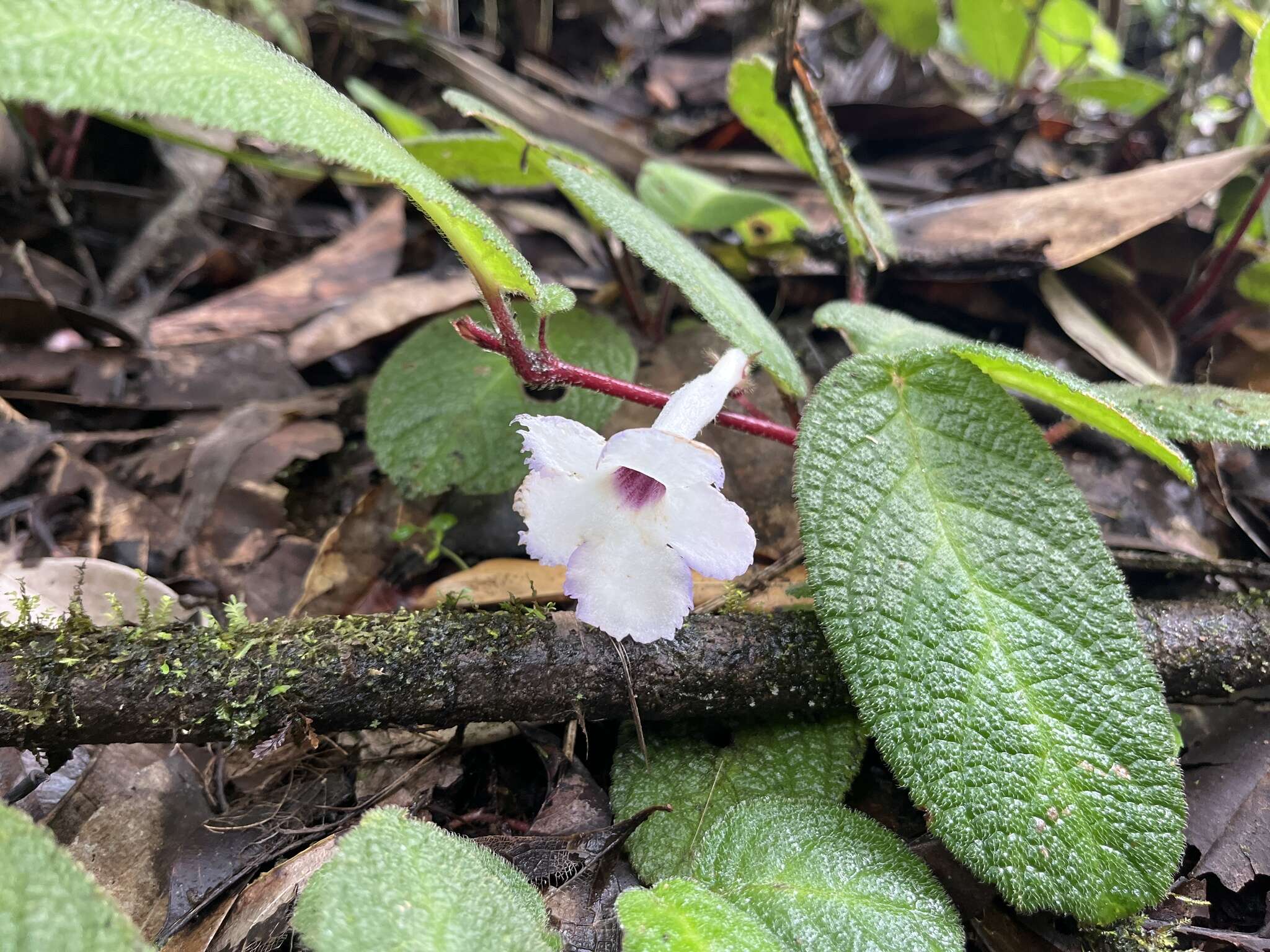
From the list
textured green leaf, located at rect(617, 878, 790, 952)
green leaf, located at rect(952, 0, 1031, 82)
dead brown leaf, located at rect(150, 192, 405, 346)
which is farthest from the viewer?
green leaf, located at rect(952, 0, 1031, 82)

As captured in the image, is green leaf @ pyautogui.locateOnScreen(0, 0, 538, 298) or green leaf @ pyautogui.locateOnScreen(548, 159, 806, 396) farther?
green leaf @ pyautogui.locateOnScreen(548, 159, 806, 396)

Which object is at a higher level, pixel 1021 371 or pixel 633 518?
pixel 1021 371

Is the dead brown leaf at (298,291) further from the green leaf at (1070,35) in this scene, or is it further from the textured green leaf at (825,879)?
the green leaf at (1070,35)

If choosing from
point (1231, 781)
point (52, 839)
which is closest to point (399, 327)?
point (52, 839)

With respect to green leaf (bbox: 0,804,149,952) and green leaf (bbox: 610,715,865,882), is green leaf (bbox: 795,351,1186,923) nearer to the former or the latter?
green leaf (bbox: 610,715,865,882)

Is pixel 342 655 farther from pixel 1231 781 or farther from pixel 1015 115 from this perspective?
pixel 1015 115

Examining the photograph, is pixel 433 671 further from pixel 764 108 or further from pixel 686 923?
pixel 764 108

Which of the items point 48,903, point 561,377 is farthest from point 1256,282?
point 48,903

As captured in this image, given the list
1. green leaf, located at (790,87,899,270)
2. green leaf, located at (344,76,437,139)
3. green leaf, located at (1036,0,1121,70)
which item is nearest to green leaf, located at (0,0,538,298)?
green leaf, located at (790,87,899,270)
